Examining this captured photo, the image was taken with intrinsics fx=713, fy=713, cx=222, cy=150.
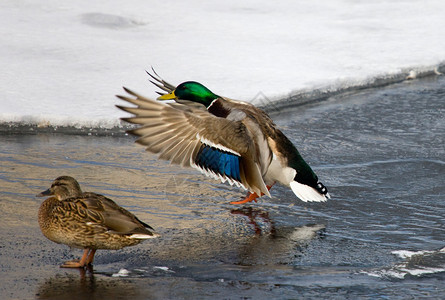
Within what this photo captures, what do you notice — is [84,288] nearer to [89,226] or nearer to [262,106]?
[89,226]

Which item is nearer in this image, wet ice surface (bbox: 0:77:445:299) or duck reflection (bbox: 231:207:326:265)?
wet ice surface (bbox: 0:77:445:299)

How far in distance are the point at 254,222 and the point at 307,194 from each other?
0.44 meters

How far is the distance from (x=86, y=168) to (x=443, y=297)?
9.25ft

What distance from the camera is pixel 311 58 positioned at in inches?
339

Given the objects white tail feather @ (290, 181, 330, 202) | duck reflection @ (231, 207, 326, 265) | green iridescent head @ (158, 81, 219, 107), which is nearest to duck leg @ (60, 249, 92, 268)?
duck reflection @ (231, 207, 326, 265)

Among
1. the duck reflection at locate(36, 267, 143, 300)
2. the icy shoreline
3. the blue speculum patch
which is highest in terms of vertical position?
the icy shoreline

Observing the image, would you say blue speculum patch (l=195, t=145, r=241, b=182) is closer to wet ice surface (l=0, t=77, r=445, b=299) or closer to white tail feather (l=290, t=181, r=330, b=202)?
wet ice surface (l=0, t=77, r=445, b=299)

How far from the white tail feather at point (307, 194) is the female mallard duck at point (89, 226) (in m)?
1.42

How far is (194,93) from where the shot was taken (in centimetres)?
527

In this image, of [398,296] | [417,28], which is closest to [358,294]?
[398,296]

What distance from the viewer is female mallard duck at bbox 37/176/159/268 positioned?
11.7 ft

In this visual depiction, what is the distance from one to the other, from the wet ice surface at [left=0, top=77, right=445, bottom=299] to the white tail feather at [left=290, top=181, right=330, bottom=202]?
0.27ft

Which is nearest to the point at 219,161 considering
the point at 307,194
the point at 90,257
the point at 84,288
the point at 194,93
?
the point at 307,194

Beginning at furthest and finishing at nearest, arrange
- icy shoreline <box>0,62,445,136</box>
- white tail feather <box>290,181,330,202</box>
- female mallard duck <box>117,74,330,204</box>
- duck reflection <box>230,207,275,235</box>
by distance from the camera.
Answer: icy shoreline <box>0,62,445,136</box>
white tail feather <box>290,181,330,202</box>
female mallard duck <box>117,74,330,204</box>
duck reflection <box>230,207,275,235</box>
